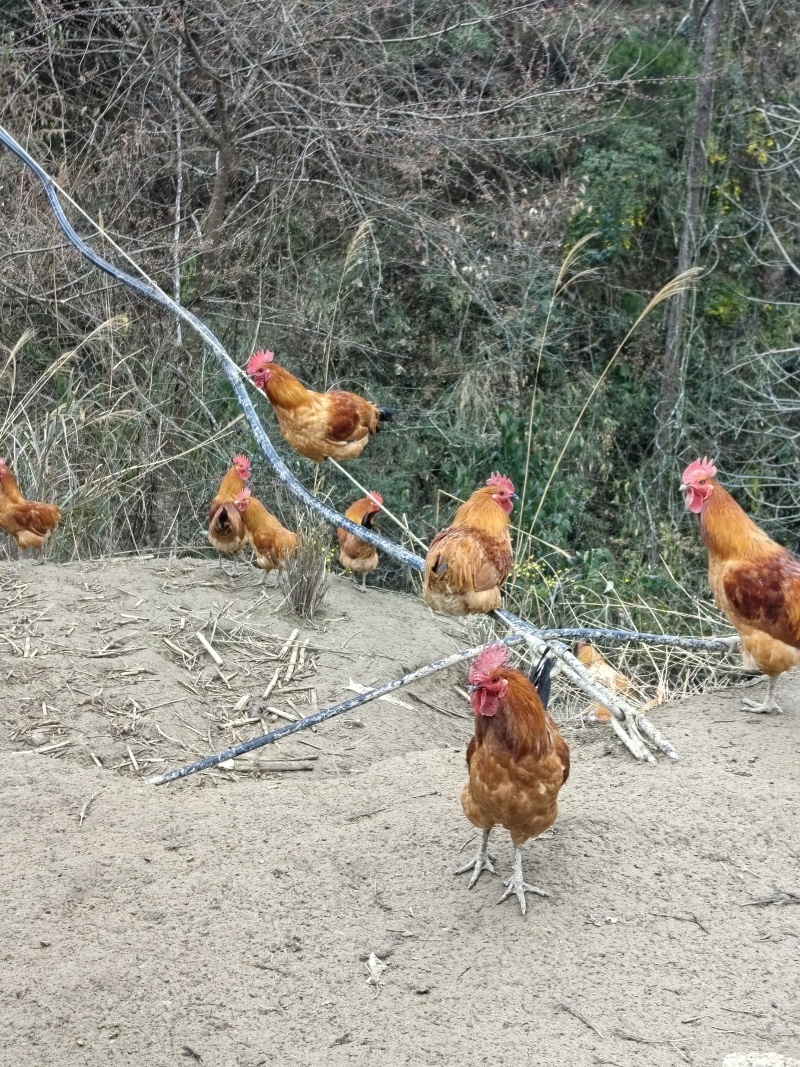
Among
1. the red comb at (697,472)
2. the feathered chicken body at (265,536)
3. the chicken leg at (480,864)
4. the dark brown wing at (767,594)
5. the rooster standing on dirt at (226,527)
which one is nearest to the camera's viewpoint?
the chicken leg at (480,864)

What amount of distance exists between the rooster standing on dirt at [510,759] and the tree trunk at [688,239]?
8.66 m

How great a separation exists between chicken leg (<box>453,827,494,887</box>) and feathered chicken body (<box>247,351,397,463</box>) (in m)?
3.45

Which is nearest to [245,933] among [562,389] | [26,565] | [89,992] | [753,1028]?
[89,992]

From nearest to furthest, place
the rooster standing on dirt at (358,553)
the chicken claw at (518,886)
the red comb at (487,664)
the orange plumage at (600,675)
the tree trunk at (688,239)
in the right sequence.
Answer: the red comb at (487,664) < the chicken claw at (518,886) < the orange plumage at (600,675) < the rooster standing on dirt at (358,553) < the tree trunk at (688,239)

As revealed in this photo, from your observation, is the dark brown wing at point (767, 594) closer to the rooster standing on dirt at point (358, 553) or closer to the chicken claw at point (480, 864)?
the chicken claw at point (480, 864)

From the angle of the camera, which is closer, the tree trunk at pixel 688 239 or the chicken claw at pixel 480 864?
the chicken claw at pixel 480 864

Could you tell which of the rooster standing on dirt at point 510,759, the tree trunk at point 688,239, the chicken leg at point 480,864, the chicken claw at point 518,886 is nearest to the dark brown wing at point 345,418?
the rooster standing on dirt at point 510,759

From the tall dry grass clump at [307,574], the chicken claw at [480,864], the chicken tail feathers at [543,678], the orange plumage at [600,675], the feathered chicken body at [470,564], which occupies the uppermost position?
the chicken tail feathers at [543,678]

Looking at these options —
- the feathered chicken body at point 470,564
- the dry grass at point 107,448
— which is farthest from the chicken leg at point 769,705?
the dry grass at point 107,448

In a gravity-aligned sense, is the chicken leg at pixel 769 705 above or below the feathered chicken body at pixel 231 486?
below

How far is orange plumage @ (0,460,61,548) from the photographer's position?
21.7ft

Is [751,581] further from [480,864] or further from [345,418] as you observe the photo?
[345,418]

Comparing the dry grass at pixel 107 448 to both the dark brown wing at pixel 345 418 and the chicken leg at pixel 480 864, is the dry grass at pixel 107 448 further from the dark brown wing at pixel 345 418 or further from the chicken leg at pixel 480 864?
the chicken leg at pixel 480 864

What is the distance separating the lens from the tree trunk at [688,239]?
1128 centimetres
